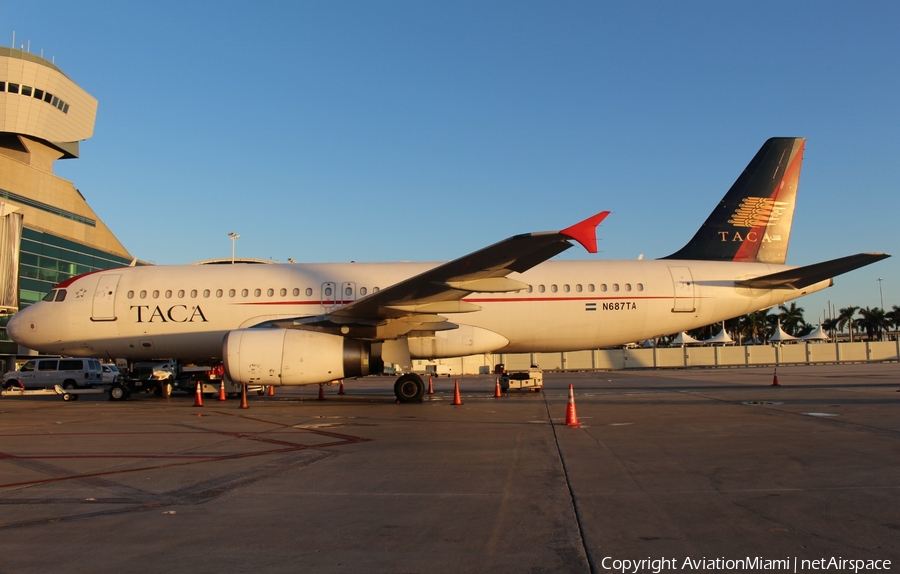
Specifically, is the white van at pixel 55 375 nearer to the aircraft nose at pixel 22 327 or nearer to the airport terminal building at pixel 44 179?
the aircraft nose at pixel 22 327

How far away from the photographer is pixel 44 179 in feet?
161

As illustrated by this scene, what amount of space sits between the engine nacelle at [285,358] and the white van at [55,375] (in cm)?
1469

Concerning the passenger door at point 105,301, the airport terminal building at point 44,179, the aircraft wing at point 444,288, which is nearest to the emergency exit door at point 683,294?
the aircraft wing at point 444,288

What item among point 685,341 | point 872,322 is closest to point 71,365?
point 685,341

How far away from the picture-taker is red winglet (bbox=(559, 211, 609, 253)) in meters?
11.2

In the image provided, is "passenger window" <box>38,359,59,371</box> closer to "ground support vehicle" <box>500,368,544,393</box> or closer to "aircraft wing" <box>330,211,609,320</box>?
"aircraft wing" <box>330,211,609,320</box>

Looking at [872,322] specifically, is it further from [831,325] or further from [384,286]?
[384,286]

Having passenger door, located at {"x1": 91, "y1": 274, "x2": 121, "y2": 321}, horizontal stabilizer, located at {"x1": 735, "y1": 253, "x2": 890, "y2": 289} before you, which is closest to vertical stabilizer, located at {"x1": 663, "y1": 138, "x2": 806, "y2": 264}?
horizontal stabilizer, located at {"x1": 735, "y1": 253, "x2": 890, "y2": 289}

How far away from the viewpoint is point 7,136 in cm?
5288

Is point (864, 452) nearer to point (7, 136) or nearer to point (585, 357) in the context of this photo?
point (585, 357)

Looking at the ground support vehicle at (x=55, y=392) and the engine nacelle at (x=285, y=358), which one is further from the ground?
the engine nacelle at (x=285, y=358)

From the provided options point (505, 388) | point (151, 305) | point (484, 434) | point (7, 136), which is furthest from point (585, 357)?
point (7, 136)

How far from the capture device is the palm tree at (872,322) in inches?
4176

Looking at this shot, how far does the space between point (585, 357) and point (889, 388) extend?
1169 inches
